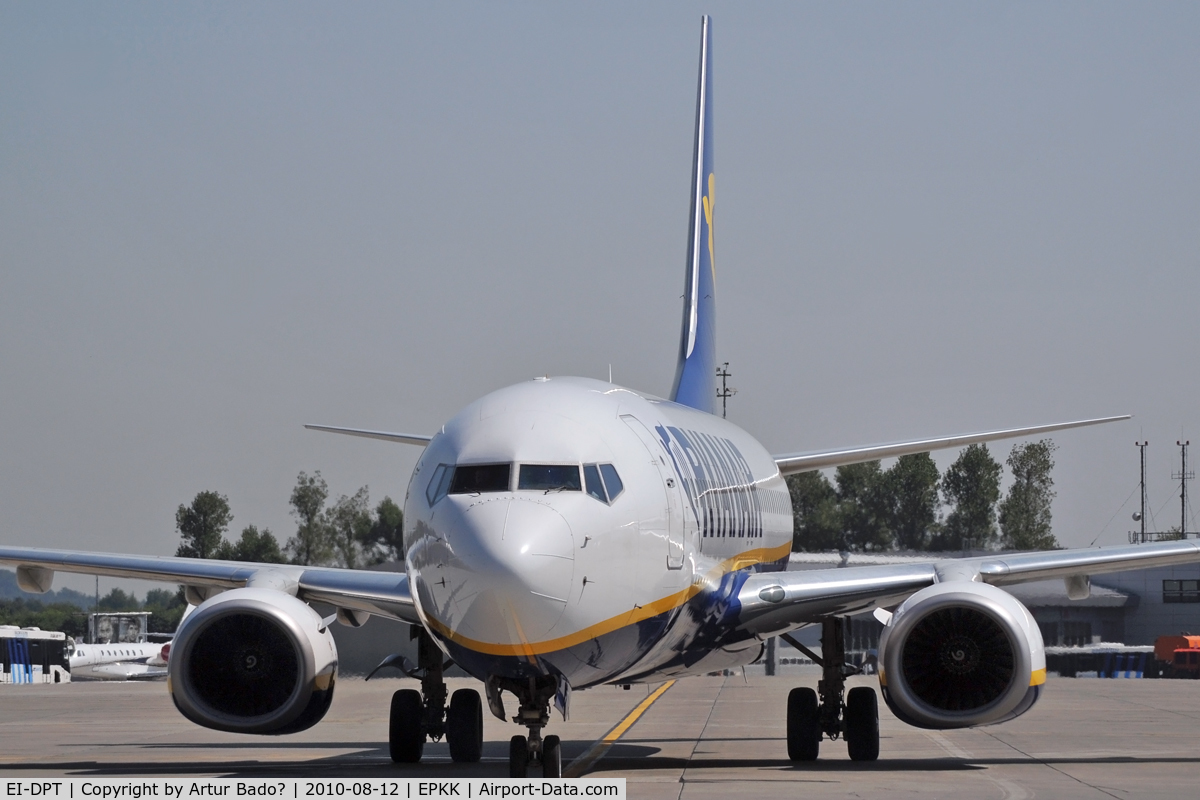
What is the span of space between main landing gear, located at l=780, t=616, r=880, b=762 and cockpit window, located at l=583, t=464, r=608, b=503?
682cm

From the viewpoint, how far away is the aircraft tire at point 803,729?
19.6 m

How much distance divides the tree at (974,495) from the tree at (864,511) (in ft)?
14.3

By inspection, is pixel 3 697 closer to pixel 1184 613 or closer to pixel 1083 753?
pixel 1083 753

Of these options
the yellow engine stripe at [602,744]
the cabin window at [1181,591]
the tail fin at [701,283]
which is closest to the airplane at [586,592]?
the yellow engine stripe at [602,744]

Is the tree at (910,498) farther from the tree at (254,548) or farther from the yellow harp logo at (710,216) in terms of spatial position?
the yellow harp logo at (710,216)

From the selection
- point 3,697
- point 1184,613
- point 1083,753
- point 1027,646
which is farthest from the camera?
point 1184,613

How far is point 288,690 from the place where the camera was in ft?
55.7

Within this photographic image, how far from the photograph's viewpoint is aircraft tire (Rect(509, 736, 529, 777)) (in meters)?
13.7

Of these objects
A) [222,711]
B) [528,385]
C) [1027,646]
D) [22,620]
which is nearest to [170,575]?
[222,711]

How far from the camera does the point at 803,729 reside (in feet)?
64.4

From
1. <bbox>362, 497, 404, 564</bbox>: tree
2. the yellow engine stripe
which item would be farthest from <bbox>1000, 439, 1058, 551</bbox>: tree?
the yellow engine stripe

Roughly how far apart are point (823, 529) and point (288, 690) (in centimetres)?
10467

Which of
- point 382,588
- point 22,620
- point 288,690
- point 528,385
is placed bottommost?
point 22,620

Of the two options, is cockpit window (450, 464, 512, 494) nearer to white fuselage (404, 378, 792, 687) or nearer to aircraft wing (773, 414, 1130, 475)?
white fuselage (404, 378, 792, 687)
